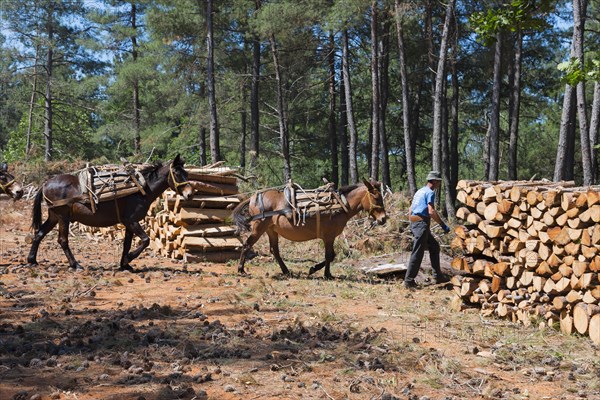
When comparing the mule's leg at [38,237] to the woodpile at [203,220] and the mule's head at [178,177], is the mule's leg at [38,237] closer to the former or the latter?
the mule's head at [178,177]

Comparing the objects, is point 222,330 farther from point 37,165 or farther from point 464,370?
point 37,165

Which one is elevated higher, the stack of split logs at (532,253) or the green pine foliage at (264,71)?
the green pine foliage at (264,71)

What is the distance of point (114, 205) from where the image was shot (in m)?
12.3

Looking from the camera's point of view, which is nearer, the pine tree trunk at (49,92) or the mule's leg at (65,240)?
the mule's leg at (65,240)

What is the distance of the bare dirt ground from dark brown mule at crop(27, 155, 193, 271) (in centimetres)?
107

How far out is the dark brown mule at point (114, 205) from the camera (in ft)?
39.8

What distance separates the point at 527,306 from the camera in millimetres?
8477

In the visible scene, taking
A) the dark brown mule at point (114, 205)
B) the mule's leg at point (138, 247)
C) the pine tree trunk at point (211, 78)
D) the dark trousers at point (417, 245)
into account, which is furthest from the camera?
the pine tree trunk at point (211, 78)

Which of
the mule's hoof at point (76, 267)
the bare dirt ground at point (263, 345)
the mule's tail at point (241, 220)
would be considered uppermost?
the mule's tail at point (241, 220)

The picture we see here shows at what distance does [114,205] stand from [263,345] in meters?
6.43

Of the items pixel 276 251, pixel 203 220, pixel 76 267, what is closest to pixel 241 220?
pixel 276 251

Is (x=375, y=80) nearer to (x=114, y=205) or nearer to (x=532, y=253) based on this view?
(x=114, y=205)

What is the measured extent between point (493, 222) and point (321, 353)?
12.7ft

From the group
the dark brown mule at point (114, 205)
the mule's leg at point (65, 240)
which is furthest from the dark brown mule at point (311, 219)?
the mule's leg at point (65, 240)
